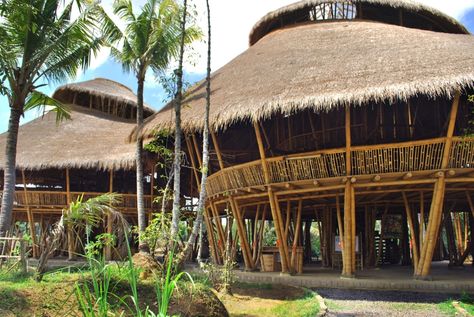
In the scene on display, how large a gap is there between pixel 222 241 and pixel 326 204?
13.0ft

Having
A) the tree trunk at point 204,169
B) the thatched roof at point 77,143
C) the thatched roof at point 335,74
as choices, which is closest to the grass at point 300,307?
the tree trunk at point 204,169

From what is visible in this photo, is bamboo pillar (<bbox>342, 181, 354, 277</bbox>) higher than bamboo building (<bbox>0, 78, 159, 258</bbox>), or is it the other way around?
bamboo building (<bbox>0, 78, 159, 258</bbox>)

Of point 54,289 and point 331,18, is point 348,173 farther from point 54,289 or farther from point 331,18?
point 331,18

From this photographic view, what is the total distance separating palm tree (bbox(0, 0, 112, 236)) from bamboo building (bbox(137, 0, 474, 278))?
11.8 ft

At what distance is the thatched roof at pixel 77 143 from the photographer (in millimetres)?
19469

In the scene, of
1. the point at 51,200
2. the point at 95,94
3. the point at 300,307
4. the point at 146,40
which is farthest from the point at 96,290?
the point at 95,94

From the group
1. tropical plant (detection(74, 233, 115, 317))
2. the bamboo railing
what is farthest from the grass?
tropical plant (detection(74, 233, 115, 317))

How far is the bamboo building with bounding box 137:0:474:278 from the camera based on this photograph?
11.1m

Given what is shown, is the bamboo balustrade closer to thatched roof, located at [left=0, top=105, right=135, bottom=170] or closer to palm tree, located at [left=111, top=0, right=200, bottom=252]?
thatched roof, located at [left=0, top=105, right=135, bottom=170]

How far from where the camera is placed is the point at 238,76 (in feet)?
50.2

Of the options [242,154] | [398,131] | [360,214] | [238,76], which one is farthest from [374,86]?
[360,214]

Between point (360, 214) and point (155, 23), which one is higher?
point (155, 23)

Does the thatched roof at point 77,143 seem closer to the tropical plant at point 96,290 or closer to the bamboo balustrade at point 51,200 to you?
the bamboo balustrade at point 51,200

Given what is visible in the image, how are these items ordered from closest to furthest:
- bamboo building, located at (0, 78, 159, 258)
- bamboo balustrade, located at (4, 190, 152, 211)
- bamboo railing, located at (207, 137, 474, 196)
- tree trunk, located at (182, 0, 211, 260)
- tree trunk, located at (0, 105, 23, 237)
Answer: tree trunk, located at (182, 0, 211, 260), tree trunk, located at (0, 105, 23, 237), bamboo railing, located at (207, 137, 474, 196), bamboo building, located at (0, 78, 159, 258), bamboo balustrade, located at (4, 190, 152, 211)
